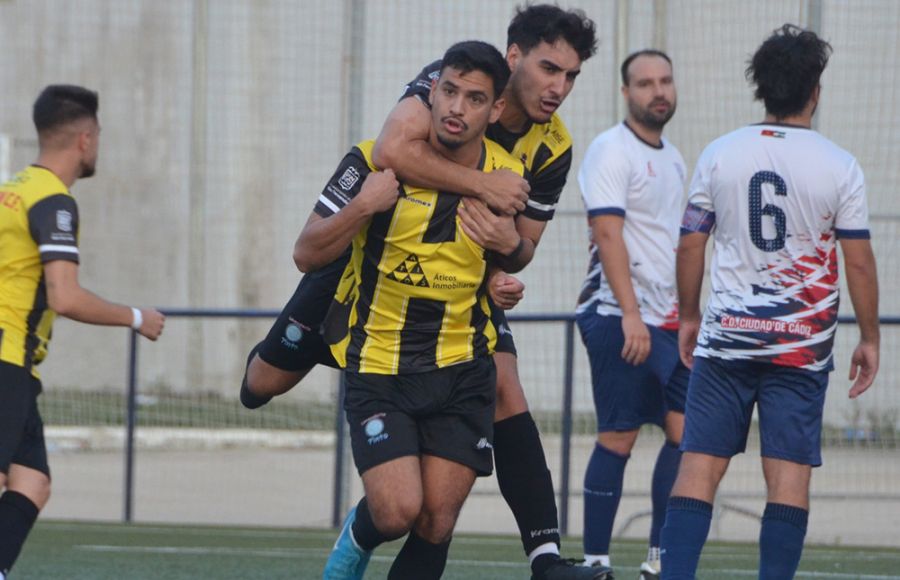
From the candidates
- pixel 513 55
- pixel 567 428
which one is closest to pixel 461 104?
pixel 513 55

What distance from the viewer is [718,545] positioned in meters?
9.68

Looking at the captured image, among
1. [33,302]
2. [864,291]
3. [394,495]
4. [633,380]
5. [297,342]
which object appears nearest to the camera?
[394,495]

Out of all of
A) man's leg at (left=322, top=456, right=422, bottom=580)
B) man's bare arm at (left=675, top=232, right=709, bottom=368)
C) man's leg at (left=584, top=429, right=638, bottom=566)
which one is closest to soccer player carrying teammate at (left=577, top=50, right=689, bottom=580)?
man's leg at (left=584, top=429, right=638, bottom=566)

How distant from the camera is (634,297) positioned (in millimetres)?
7090

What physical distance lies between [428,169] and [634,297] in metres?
2.23

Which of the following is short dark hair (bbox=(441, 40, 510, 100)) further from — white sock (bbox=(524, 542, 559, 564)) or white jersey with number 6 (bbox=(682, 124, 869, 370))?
white sock (bbox=(524, 542, 559, 564))

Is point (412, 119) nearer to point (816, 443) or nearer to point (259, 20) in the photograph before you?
point (816, 443)

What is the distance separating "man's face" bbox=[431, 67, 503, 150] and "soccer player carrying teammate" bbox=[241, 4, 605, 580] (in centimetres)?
11

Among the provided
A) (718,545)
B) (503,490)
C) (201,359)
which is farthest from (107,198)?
(503,490)

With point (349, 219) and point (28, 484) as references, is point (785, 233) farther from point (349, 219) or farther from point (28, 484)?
point (28, 484)

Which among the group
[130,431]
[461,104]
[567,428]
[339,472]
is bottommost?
[339,472]

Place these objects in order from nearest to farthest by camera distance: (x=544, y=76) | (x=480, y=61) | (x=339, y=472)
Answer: (x=480, y=61) → (x=544, y=76) → (x=339, y=472)

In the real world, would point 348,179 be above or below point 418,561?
above

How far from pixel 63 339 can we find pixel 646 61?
9841 mm
